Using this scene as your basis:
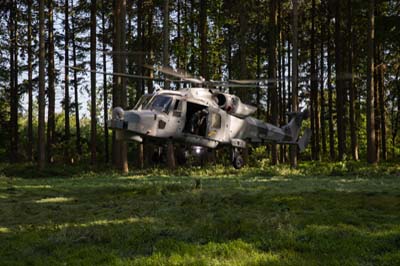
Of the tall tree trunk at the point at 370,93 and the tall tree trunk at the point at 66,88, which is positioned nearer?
the tall tree trunk at the point at 370,93

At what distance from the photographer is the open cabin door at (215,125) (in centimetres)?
1762

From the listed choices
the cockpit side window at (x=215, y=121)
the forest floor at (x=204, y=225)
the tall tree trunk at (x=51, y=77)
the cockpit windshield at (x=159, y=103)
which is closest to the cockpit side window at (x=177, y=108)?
the cockpit windshield at (x=159, y=103)

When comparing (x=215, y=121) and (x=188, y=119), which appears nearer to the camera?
(x=188, y=119)

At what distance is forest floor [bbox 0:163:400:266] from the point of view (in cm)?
738

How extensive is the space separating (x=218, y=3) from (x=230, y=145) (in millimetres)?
16394

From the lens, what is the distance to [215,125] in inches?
706

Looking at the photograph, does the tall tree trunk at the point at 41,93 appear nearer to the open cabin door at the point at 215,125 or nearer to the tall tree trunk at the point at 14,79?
the tall tree trunk at the point at 14,79

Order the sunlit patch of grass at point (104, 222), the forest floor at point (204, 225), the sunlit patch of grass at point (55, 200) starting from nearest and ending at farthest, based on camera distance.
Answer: the forest floor at point (204, 225) → the sunlit patch of grass at point (104, 222) → the sunlit patch of grass at point (55, 200)

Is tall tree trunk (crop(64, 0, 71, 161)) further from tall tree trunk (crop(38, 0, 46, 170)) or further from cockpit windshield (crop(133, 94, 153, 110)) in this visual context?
cockpit windshield (crop(133, 94, 153, 110))

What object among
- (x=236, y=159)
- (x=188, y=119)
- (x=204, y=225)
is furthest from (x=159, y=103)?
(x=204, y=225)

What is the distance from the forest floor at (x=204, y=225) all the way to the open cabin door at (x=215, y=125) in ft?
11.9

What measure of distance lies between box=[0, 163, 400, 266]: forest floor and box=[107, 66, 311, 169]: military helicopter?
88.3 inches

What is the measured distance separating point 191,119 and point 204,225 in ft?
28.0

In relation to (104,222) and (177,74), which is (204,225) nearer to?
(104,222)
